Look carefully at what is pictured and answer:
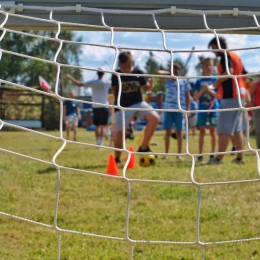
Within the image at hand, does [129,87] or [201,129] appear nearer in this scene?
[129,87]

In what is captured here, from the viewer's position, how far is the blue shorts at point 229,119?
4195 mm

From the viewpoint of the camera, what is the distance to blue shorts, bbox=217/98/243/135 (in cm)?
420

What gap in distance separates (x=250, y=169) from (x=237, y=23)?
2.10 meters

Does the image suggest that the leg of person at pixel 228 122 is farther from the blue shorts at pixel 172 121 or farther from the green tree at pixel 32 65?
the green tree at pixel 32 65

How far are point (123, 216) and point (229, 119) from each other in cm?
201

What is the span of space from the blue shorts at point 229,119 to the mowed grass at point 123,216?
1.75 ft

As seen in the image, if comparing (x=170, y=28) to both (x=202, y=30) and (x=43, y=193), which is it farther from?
(x=43, y=193)

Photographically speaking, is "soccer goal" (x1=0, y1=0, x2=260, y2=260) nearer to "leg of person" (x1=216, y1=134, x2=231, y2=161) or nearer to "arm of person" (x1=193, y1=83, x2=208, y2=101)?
"leg of person" (x1=216, y1=134, x2=231, y2=161)

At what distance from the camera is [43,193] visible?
3.01m

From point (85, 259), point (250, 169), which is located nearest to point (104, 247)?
point (85, 259)

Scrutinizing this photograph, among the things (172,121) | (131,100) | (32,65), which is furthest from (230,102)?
(32,65)

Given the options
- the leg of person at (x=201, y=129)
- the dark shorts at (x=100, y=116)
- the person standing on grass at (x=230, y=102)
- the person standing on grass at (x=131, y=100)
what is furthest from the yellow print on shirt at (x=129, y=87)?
the dark shorts at (x=100, y=116)

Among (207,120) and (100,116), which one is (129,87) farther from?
(100,116)

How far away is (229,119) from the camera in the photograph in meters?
4.20
